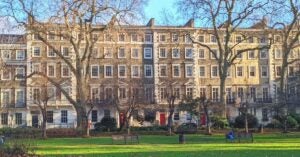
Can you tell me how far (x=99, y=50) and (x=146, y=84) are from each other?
8372 millimetres

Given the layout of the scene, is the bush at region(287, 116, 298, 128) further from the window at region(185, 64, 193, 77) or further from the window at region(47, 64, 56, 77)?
the window at region(47, 64, 56, 77)

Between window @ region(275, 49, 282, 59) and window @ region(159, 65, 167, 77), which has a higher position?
window @ region(275, 49, 282, 59)

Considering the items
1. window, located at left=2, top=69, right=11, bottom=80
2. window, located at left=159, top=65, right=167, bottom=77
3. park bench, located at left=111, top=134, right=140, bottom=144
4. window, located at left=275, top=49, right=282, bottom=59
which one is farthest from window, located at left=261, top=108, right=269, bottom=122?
park bench, located at left=111, top=134, right=140, bottom=144

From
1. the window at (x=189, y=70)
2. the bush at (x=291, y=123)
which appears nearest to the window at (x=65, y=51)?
the window at (x=189, y=70)

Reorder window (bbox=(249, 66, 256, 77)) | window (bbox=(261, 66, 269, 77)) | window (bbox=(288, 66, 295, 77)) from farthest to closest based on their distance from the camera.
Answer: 1. window (bbox=(288, 66, 295, 77))
2. window (bbox=(261, 66, 269, 77))
3. window (bbox=(249, 66, 256, 77))

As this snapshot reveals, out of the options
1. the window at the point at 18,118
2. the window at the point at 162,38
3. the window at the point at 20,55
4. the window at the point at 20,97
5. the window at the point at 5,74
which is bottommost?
the window at the point at 18,118

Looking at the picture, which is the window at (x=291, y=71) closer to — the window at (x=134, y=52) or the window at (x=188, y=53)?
the window at (x=188, y=53)

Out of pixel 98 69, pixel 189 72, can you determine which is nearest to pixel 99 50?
pixel 98 69

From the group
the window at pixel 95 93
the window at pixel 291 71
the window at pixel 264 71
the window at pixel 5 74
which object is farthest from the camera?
the window at pixel 291 71

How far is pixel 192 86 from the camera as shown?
254 ft

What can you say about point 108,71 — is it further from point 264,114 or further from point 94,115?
point 264,114

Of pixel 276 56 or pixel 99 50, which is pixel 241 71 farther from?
pixel 99 50

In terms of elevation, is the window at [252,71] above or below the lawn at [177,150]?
above

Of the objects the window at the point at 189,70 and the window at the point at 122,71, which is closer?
the window at the point at 122,71
